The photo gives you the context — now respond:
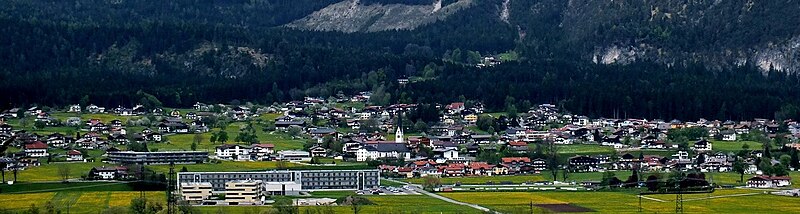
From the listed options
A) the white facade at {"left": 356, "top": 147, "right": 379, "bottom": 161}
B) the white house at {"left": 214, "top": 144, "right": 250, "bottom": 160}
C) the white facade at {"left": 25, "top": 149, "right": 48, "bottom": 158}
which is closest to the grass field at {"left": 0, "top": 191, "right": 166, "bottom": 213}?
the white facade at {"left": 25, "top": 149, "right": 48, "bottom": 158}

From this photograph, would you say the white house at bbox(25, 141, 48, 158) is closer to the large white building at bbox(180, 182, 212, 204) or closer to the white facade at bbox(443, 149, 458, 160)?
the large white building at bbox(180, 182, 212, 204)

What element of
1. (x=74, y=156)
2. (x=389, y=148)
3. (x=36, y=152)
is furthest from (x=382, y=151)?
(x=36, y=152)

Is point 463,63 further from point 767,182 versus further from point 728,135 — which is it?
point 767,182

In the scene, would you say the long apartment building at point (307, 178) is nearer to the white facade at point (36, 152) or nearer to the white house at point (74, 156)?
the white house at point (74, 156)

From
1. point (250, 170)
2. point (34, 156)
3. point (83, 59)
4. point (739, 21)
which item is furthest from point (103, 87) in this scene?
point (739, 21)

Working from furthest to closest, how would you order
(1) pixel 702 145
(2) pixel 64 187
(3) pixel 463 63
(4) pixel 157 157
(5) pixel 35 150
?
(3) pixel 463 63, (1) pixel 702 145, (5) pixel 35 150, (4) pixel 157 157, (2) pixel 64 187
